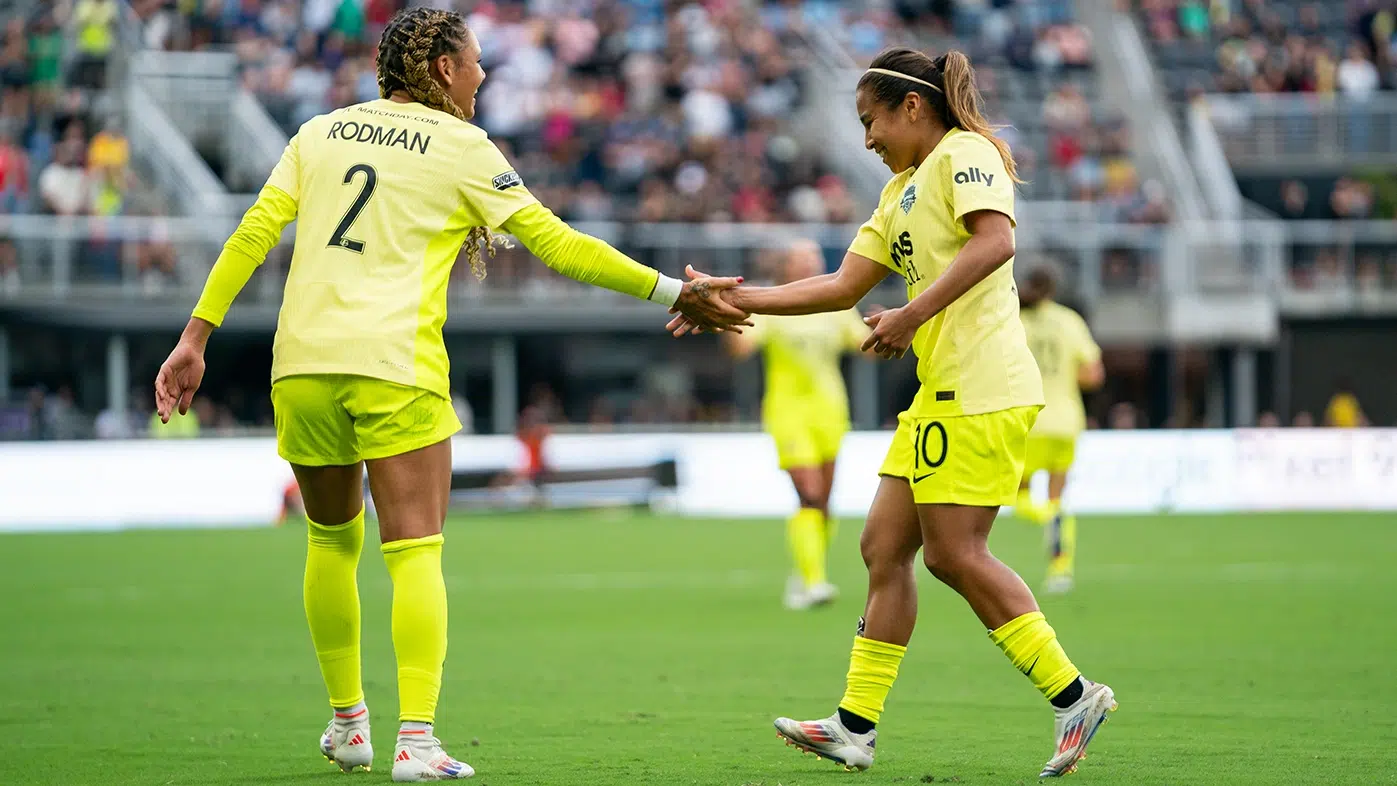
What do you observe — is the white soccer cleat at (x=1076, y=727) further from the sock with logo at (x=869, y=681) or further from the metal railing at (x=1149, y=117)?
the metal railing at (x=1149, y=117)

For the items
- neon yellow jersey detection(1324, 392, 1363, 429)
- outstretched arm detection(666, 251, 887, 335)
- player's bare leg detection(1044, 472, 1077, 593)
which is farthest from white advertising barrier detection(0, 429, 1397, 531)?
outstretched arm detection(666, 251, 887, 335)

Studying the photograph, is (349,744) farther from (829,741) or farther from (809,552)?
(809,552)

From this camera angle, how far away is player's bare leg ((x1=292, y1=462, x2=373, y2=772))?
5.82m

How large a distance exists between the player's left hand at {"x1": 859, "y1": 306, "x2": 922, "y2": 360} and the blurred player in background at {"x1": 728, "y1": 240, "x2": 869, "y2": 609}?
6348 millimetres

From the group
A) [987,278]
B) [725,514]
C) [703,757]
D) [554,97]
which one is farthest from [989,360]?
[554,97]

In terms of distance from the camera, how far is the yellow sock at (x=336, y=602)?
589cm

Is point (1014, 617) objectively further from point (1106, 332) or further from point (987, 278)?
point (1106, 332)

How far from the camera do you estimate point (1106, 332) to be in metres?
26.9

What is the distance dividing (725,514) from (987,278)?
17357 mm

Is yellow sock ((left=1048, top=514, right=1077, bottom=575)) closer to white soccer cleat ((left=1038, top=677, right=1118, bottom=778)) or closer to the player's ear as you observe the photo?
white soccer cleat ((left=1038, top=677, right=1118, bottom=778))

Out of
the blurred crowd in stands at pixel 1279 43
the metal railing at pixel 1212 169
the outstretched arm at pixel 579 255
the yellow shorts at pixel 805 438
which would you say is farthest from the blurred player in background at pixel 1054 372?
the blurred crowd in stands at pixel 1279 43

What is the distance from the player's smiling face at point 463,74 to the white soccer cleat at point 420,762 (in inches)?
75.8

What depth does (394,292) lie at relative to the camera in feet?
18.4

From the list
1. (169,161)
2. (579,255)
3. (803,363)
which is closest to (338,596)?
(579,255)
